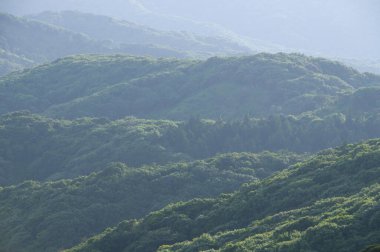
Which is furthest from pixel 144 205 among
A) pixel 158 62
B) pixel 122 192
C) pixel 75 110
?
pixel 158 62

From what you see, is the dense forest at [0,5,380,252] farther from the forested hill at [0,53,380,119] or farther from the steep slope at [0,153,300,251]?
the forested hill at [0,53,380,119]

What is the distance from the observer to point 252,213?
59969mm

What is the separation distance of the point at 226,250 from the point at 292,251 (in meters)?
6.31

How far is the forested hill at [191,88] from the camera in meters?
144

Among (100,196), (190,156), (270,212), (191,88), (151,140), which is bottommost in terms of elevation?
(191,88)

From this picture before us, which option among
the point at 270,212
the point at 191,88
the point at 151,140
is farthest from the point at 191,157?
the point at 191,88

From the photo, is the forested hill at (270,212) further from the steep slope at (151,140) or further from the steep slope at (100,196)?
the steep slope at (151,140)

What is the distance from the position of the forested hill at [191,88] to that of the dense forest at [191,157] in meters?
0.40

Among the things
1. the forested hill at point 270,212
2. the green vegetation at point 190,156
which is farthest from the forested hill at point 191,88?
the forested hill at point 270,212

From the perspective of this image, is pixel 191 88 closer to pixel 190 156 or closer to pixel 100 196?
pixel 190 156

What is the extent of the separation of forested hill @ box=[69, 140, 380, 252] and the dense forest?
5.6 inches

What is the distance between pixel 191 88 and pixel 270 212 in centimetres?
10248

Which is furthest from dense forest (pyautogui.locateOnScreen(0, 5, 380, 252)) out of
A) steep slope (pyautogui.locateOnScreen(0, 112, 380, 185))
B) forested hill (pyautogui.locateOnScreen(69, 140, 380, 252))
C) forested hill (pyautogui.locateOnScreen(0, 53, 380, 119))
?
forested hill (pyautogui.locateOnScreen(0, 53, 380, 119))

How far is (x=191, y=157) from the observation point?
107 meters
